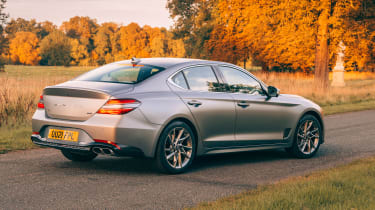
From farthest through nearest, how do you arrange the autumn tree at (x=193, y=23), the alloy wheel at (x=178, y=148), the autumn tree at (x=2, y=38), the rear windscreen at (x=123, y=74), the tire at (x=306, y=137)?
the autumn tree at (x=193, y=23)
the autumn tree at (x=2, y=38)
the tire at (x=306, y=137)
the rear windscreen at (x=123, y=74)
the alloy wheel at (x=178, y=148)

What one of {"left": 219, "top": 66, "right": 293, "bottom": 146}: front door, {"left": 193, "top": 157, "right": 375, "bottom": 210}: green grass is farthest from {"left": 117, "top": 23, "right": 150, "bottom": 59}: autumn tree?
{"left": 193, "top": 157, "right": 375, "bottom": 210}: green grass

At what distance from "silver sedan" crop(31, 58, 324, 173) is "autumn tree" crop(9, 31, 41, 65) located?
94473mm

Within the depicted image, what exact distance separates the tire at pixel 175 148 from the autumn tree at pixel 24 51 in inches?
3747

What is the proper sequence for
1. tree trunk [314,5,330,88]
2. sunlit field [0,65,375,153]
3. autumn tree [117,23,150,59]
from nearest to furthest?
sunlit field [0,65,375,153] < tree trunk [314,5,330,88] < autumn tree [117,23,150,59]

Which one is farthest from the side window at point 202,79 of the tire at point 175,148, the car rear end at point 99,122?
the car rear end at point 99,122

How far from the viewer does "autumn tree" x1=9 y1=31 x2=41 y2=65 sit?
319 ft

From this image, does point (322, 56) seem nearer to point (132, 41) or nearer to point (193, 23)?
point (193, 23)

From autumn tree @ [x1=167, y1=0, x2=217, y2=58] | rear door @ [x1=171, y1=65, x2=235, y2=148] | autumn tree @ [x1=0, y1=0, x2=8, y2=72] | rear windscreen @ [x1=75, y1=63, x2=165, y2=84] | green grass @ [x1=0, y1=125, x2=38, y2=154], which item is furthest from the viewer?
autumn tree @ [x1=167, y1=0, x2=217, y2=58]

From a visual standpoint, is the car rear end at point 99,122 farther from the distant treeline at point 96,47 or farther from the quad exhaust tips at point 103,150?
the distant treeline at point 96,47

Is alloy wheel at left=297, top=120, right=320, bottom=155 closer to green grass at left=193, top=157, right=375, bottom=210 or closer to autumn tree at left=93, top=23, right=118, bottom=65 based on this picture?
green grass at left=193, top=157, right=375, bottom=210

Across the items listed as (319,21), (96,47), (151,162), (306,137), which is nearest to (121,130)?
(151,162)

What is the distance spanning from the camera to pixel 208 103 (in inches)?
281

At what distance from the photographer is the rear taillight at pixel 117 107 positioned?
244 inches

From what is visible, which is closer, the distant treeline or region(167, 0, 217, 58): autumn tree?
region(167, 0, 217, 58): autumn tree
